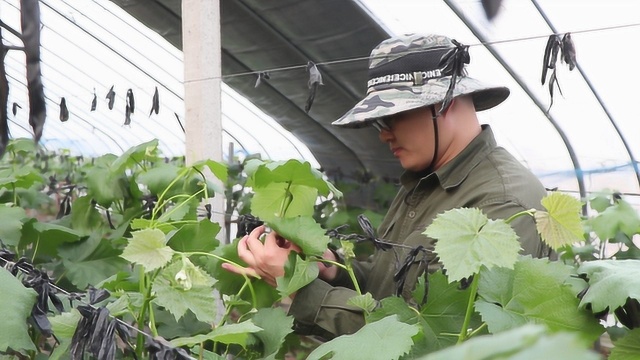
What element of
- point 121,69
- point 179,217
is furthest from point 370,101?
point 121,69

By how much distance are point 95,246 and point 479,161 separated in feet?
3.70

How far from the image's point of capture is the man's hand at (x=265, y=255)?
51.1 inches

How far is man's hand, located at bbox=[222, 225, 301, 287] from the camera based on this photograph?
51.1 inches

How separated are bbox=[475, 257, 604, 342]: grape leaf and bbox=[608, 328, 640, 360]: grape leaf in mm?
35

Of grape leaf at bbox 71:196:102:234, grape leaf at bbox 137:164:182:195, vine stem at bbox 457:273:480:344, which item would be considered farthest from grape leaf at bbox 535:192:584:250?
grape leaf at bbox 71:196:102:234

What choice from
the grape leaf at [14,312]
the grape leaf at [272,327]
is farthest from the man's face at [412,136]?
the grape leaf at [14,312]

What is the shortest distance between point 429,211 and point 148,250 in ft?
2.11

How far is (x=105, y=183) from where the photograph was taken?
7.43 feet

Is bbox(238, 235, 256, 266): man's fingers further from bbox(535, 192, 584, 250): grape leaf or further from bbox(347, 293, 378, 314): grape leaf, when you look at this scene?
bbox(535, 192, 584, 250): grape leaf

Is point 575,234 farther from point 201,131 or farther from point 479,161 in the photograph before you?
point 201,131

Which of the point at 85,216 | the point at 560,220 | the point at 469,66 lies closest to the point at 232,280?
the point at 560,220

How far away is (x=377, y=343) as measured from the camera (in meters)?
0.99

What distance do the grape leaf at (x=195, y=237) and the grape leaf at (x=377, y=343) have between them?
0.52 metres

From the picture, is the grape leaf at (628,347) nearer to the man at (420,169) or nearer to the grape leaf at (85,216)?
the man at (420,169)
